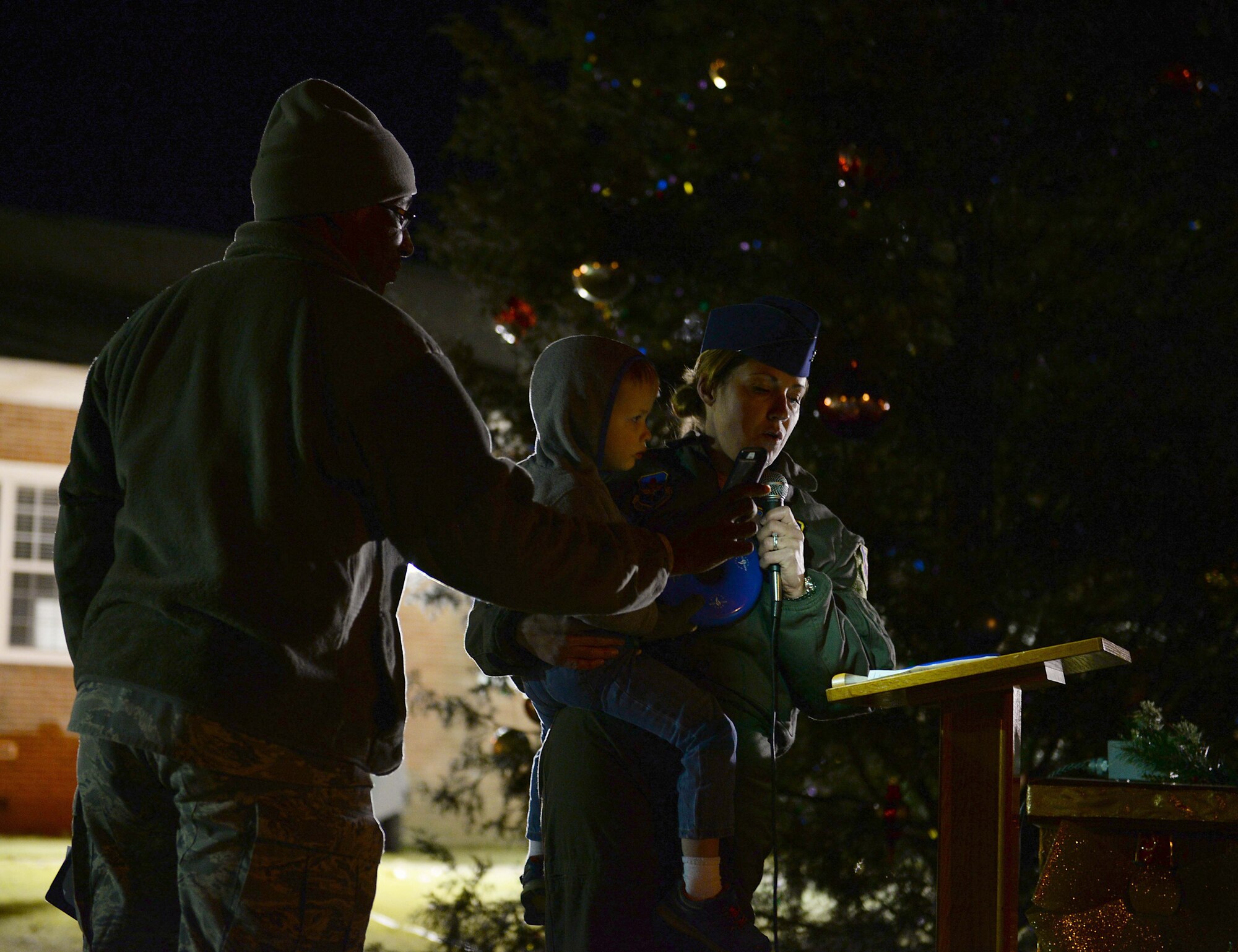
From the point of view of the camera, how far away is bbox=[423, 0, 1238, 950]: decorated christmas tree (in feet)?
19.1

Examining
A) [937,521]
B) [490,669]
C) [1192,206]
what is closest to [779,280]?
[937,521]

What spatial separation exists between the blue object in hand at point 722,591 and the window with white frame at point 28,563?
11.3 meters

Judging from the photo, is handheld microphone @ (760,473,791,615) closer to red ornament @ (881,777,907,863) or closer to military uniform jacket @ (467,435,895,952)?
military uniform jacket @ (467,435,895,952)

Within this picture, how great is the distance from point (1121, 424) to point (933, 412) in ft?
2.75

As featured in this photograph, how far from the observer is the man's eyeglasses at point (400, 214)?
1.97m

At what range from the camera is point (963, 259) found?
6.29 m

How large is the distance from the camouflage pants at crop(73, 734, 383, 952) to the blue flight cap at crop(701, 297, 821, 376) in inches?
65.8

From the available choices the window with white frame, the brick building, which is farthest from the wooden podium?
the window with white frame

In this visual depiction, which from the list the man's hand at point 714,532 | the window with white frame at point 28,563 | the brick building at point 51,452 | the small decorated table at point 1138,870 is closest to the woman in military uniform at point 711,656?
the man's hand at point 714,532

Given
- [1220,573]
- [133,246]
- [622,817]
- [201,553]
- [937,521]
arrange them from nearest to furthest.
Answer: [201,553] → [622,817] → [1220,573] → [937,521] → [133,246]

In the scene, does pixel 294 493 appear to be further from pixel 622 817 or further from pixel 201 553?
pixel 622 817

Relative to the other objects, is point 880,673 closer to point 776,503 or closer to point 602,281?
point 776,503

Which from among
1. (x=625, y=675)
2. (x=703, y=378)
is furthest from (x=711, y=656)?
(x=703, y=378)

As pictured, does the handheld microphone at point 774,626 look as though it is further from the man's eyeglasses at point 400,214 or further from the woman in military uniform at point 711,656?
the man's eyeglasses at point 400,214
